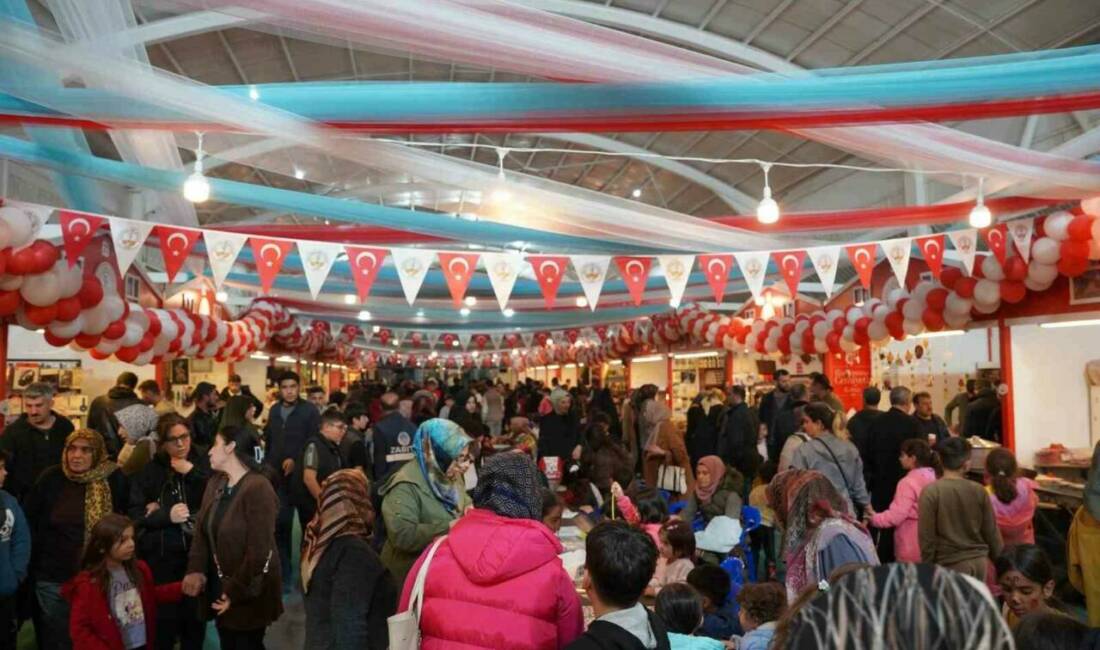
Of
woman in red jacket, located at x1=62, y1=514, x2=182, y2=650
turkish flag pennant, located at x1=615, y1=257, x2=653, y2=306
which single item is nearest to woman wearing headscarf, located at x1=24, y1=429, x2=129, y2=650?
woman in red jacket, located at x1=62, y1=514, x2=182, y2=650

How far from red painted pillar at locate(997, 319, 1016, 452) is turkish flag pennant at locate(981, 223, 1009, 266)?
4.58ft

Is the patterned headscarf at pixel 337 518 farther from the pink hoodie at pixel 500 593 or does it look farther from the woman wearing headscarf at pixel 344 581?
the pink hoodie at pixel 500 593

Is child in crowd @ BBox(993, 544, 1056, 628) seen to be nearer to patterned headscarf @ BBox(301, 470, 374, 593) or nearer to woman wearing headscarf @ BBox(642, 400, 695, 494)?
patterned headscarf @ BBox(301, 470, 374, 593)

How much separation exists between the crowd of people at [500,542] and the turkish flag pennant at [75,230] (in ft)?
4.20

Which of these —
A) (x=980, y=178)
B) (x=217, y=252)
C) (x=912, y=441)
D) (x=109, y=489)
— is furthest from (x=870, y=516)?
(x=217, y=252)

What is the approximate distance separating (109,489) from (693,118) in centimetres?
389

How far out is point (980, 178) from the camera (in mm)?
6113

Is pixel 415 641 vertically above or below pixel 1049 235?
below

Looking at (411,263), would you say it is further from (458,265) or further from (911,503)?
(911,503)

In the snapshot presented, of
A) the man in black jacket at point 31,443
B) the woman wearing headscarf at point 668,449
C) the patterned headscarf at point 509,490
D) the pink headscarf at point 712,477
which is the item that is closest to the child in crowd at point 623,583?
the patterned headscarf at point 509,490

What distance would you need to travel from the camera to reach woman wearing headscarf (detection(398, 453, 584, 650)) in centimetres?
231

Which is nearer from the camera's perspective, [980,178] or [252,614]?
[252,614]

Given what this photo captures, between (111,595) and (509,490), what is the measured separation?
7.50ft

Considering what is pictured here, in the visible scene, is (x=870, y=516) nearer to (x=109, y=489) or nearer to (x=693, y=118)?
(x=693, y=118)
